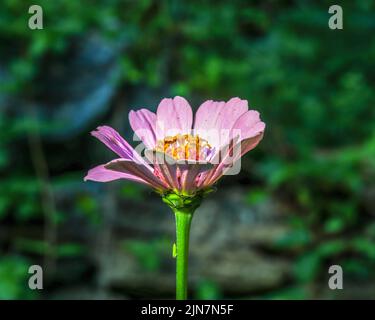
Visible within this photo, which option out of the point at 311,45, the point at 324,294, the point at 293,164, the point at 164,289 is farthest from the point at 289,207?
the point at 311,45

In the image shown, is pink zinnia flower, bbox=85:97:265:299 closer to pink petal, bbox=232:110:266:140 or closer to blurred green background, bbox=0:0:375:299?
pink petal, bbox=232:110:266:140

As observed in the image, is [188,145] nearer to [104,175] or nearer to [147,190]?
[104,175]

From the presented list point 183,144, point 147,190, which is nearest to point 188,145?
point 183,144

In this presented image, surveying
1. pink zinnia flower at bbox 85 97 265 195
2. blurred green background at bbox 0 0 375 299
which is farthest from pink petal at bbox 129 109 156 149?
blurred green background at bbox 0 0 375 299

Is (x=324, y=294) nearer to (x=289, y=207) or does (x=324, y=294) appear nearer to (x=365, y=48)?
(x=289, y=207)

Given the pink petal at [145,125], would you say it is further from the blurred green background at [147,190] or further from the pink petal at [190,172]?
the blurred green background at [147,190]

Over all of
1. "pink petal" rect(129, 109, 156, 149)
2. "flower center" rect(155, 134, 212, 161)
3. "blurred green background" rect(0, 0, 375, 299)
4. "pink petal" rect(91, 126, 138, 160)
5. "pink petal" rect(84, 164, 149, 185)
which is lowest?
"pink petal" rect(84, 164, 149, 185)
